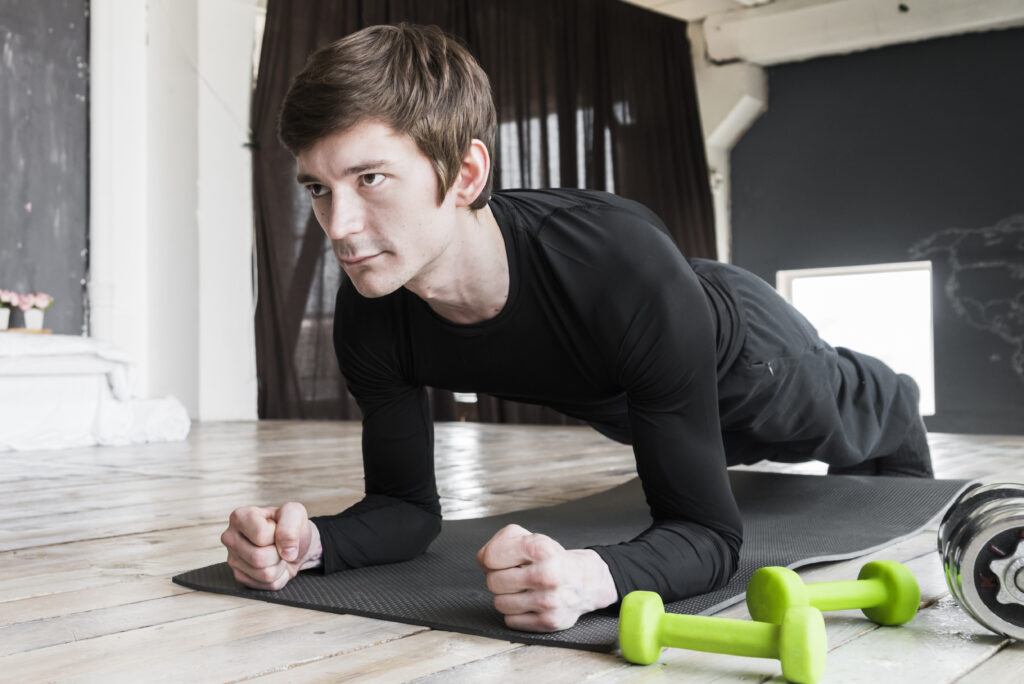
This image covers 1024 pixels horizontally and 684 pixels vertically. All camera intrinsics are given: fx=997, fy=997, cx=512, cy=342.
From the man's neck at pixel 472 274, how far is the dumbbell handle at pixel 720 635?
0.47 meters

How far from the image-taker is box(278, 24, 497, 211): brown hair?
1016mm

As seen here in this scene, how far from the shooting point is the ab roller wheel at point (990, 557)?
90cm

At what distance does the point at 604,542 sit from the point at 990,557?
0.72 m

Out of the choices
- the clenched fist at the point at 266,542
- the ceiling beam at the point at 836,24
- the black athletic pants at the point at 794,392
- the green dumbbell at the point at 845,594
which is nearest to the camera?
the green dumbbell at the point at 845,594

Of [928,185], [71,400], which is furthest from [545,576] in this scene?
[928,185]

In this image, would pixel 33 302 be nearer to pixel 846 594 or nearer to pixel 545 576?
pixel 545 576

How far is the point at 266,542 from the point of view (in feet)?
3.83

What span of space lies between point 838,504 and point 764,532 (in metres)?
0.30

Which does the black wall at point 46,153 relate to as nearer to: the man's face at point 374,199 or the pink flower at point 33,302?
the pink flower at point 33,302

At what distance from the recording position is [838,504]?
1833 mm

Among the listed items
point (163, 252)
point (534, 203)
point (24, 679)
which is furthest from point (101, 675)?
point (163, 252)

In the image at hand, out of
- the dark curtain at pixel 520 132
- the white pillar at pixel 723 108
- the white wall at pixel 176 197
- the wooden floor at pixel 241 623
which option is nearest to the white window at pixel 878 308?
the white pillar at pixel 723 108

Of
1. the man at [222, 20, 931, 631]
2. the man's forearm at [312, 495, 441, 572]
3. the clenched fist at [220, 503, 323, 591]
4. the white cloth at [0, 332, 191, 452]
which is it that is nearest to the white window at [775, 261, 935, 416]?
the white cloth at [0, 332, 191, 452]

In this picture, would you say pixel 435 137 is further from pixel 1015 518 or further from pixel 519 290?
pixel 1015 518
